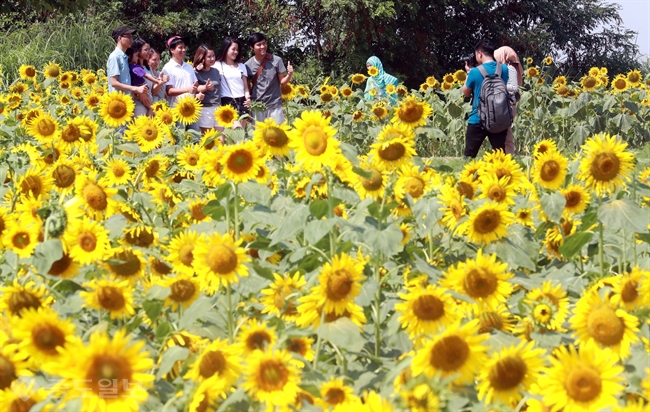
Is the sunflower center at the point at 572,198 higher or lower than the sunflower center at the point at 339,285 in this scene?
higher

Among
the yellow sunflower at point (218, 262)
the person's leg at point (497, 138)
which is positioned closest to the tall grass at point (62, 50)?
the person's leg at point (497, 138)

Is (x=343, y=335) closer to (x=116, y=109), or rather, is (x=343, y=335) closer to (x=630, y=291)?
(x=630, y=291)

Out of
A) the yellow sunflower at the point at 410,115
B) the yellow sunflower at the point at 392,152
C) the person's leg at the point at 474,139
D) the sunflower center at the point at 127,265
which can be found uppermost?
the yellow sunflower at the point at 410,115

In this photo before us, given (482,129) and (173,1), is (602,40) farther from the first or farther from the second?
(482,129)

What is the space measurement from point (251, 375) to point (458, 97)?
9.31 metres

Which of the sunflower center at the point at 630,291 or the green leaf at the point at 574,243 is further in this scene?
the green leaf at the point at 574,243

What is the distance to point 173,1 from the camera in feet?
78.1

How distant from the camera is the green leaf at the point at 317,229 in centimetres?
223

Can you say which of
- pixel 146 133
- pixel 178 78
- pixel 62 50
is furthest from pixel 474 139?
pixel 62 50

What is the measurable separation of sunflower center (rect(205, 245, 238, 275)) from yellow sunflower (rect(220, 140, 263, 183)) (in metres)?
0.61

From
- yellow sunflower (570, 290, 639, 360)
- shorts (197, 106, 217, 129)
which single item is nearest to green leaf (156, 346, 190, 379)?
yellow sunflower (570, 290, 639, 360)

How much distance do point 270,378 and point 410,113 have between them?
204 centimetres

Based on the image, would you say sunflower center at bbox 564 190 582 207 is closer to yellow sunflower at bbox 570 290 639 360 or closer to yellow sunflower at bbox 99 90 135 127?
yellow sunflower at bbox 570 290 639 360

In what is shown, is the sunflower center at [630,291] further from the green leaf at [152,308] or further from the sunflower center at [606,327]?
the green leaf at [152,308]
